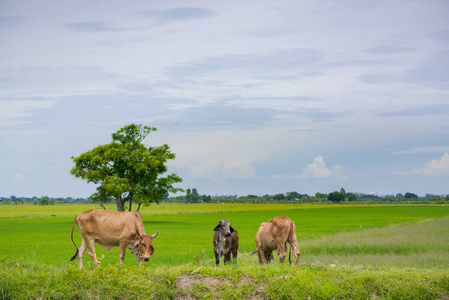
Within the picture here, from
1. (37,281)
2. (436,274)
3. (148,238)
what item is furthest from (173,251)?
(436,274)

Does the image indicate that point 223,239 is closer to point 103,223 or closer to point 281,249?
point 281,249

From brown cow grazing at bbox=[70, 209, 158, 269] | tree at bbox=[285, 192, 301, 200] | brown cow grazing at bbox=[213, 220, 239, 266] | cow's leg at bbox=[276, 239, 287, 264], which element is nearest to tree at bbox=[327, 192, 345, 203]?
tree at bbox=[285, 192, 301, 200]

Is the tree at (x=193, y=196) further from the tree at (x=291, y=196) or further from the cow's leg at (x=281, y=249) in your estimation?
the cow's leg at (x=281, y=249)

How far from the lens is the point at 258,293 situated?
995cm

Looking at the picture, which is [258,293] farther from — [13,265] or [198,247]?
[198,247]

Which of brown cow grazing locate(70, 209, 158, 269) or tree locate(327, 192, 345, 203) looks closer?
brown cow grazing locate(70, 209, 158, 269)

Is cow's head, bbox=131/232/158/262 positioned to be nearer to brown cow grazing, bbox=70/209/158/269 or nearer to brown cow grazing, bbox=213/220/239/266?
brown cow grazing, bbox=70/209/158/269

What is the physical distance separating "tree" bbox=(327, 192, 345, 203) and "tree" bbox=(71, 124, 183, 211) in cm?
10992

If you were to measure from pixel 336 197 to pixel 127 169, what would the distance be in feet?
375

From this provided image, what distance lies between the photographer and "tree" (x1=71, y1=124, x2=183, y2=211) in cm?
5134

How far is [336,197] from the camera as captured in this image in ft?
510

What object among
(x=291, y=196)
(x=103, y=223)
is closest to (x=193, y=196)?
(x=291, y=196)

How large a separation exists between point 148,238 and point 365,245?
13888 mm

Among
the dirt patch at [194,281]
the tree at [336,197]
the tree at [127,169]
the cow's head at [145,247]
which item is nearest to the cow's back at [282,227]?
the dirt patch at [194,281]
